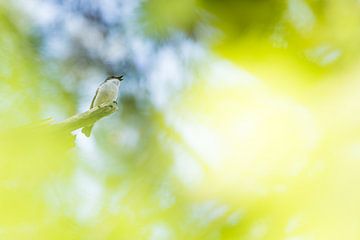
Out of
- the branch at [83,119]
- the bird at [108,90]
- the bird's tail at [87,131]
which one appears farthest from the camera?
the bird at [108,90]

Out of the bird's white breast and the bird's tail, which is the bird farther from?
the bird's tail

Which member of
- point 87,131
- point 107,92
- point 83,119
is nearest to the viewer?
point 83,119

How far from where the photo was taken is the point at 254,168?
201 cm

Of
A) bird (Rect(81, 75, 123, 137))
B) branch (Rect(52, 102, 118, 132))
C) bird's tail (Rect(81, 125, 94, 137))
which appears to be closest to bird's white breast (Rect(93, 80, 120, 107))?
bird (Rect(81, 75, 123, 137))

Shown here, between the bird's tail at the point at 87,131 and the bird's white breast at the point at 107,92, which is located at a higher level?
the bird's white breast at the point at 107,92

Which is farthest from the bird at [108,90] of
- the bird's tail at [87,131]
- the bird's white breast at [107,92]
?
the bird's tail at [87,131]

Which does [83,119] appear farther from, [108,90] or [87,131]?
[108,90]

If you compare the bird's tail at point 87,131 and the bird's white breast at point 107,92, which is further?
the bird's white breast at point 107,92

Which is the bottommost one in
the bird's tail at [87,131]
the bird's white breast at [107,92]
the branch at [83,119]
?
the branch at [83,119]

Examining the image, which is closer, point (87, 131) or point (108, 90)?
point (87, 131)

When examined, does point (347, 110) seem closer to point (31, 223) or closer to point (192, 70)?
point (192, 70)

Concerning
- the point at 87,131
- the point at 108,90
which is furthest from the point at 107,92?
the point at 87,131

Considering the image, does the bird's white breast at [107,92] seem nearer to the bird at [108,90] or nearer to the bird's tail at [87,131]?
the bird at [108,90]

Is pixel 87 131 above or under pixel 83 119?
above
